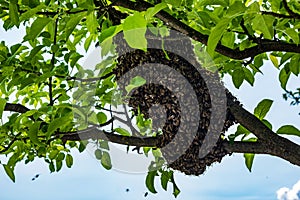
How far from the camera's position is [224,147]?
1051mm

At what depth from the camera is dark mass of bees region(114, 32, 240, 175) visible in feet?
3.17

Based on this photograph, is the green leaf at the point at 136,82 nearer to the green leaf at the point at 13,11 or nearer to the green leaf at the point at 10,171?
the green leaf at the point at 13,11

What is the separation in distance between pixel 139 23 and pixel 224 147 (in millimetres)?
538

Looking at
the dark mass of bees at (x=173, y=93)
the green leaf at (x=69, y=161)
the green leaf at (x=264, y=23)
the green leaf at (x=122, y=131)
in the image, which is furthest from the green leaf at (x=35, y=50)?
the green leaf at (x=264, y=23)

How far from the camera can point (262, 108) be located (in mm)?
1098

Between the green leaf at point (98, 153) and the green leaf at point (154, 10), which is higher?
the green leaf at point (154, 10)

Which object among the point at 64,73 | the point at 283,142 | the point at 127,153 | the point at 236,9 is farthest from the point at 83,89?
the point at 236,9

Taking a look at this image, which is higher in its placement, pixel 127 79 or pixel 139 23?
pixel 139 23

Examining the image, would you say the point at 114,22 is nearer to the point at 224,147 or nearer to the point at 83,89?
the point at 83,89

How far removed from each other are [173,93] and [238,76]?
0.22 meters

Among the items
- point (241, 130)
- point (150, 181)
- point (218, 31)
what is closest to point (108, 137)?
point (150, 181)

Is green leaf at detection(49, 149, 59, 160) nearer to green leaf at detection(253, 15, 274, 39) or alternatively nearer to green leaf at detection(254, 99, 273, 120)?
green leaf at detection(254, 99, 273, 120)

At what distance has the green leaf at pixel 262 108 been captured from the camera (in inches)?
43.0

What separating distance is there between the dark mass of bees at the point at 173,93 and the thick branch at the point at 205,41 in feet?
0.27
